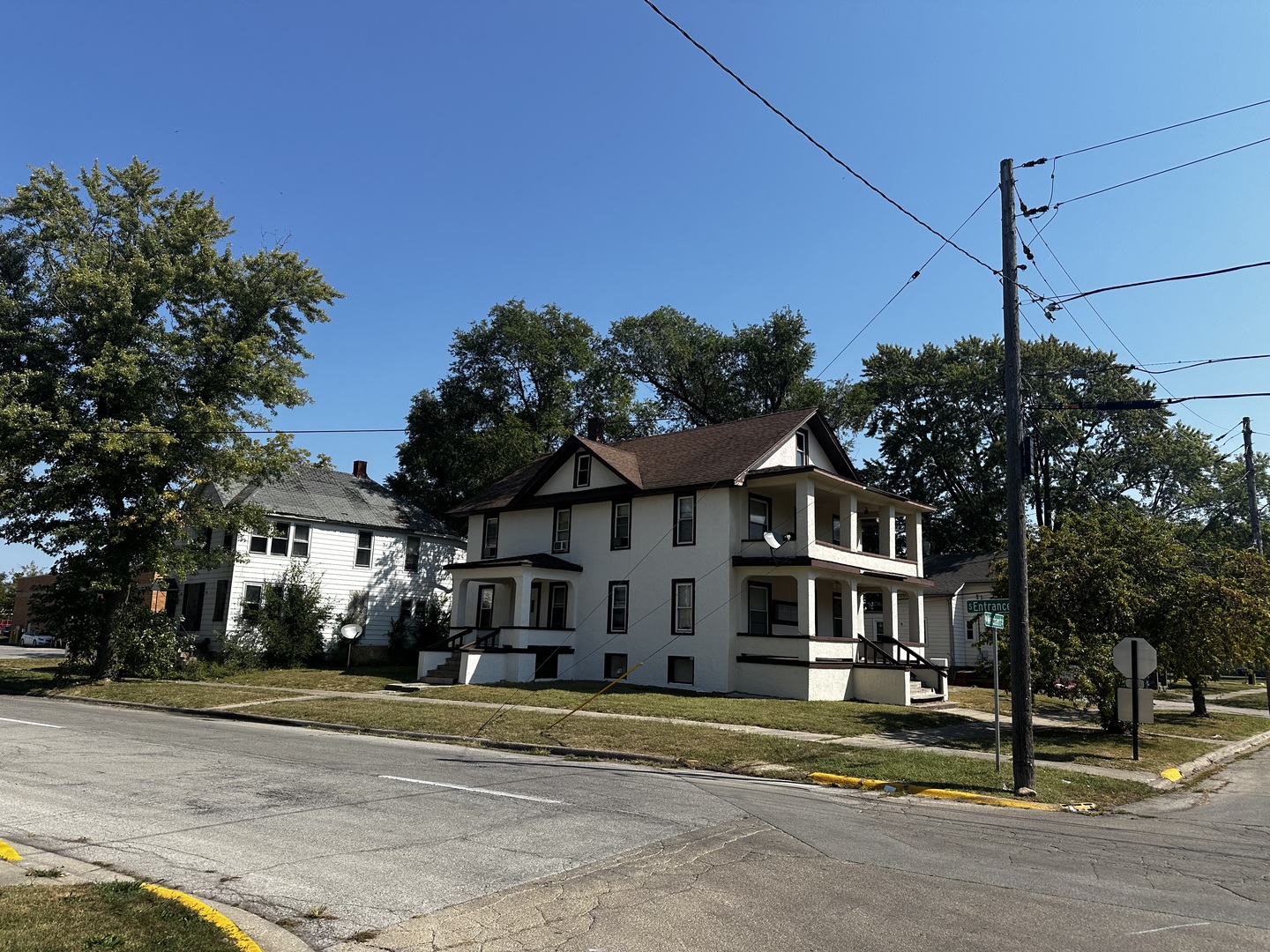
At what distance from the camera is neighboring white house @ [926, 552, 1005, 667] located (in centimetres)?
4206

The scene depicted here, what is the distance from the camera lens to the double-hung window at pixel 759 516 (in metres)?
28.8

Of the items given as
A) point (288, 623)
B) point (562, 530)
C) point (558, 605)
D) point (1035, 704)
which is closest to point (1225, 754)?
point (1035, 704)

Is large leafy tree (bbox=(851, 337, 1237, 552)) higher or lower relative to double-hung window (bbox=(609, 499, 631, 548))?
higher

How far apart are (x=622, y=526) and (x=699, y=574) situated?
3980 mm

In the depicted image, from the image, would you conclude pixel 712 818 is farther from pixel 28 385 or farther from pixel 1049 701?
pixel 28 385

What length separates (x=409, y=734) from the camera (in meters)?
17.2

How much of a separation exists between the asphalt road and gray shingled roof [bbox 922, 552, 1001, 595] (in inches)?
1186

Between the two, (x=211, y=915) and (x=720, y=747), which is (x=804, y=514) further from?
(x=211, y=915)

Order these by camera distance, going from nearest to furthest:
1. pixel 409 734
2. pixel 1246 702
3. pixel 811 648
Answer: pixel 409 734 < pixel 811 648 < pixel 1246 702

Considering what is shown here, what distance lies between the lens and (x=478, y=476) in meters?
47.2

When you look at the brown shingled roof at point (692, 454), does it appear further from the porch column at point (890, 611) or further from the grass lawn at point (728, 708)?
the grass lawn at point (728, 708)

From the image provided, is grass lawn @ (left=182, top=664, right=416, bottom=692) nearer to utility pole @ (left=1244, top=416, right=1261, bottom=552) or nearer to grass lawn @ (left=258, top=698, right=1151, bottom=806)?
grass lawn @ (left=258, top=698, right=1151, bottom=806)

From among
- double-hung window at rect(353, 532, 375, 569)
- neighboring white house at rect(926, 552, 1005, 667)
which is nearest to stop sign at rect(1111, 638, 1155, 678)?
neighboring white house at rect(926, 552, 1005, 667)

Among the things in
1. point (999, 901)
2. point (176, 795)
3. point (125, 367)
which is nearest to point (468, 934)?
point (999, 901)
